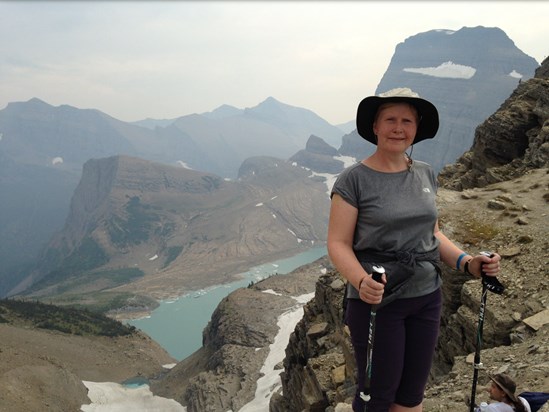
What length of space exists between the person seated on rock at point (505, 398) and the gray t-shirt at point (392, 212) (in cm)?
279

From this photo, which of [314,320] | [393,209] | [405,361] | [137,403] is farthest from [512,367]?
[137,403]

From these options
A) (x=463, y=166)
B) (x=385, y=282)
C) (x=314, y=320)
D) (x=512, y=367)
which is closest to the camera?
(x=385, y=282)

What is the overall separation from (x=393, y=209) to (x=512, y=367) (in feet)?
20.2

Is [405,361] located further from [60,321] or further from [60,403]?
[60,321]

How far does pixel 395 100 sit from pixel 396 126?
0.76 ft

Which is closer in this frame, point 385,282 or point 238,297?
point 385,282

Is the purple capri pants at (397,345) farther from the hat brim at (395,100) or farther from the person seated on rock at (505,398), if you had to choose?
the person seated on rock at (505,398)

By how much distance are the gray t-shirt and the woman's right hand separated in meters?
0.36

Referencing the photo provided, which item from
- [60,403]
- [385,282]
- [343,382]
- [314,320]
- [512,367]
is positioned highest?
[385,282]

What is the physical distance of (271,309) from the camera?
74.9m

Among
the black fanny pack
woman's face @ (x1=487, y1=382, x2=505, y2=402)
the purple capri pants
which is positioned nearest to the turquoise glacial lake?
woman's face @ (x1=487, y1=382, x2=505, y2=402)

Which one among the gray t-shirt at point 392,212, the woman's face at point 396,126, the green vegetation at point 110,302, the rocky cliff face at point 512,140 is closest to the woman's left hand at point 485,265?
the gray t-shirt at point 392,212

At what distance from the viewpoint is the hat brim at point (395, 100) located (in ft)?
12.1

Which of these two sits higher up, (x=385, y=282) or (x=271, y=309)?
(x=385, y=282)
